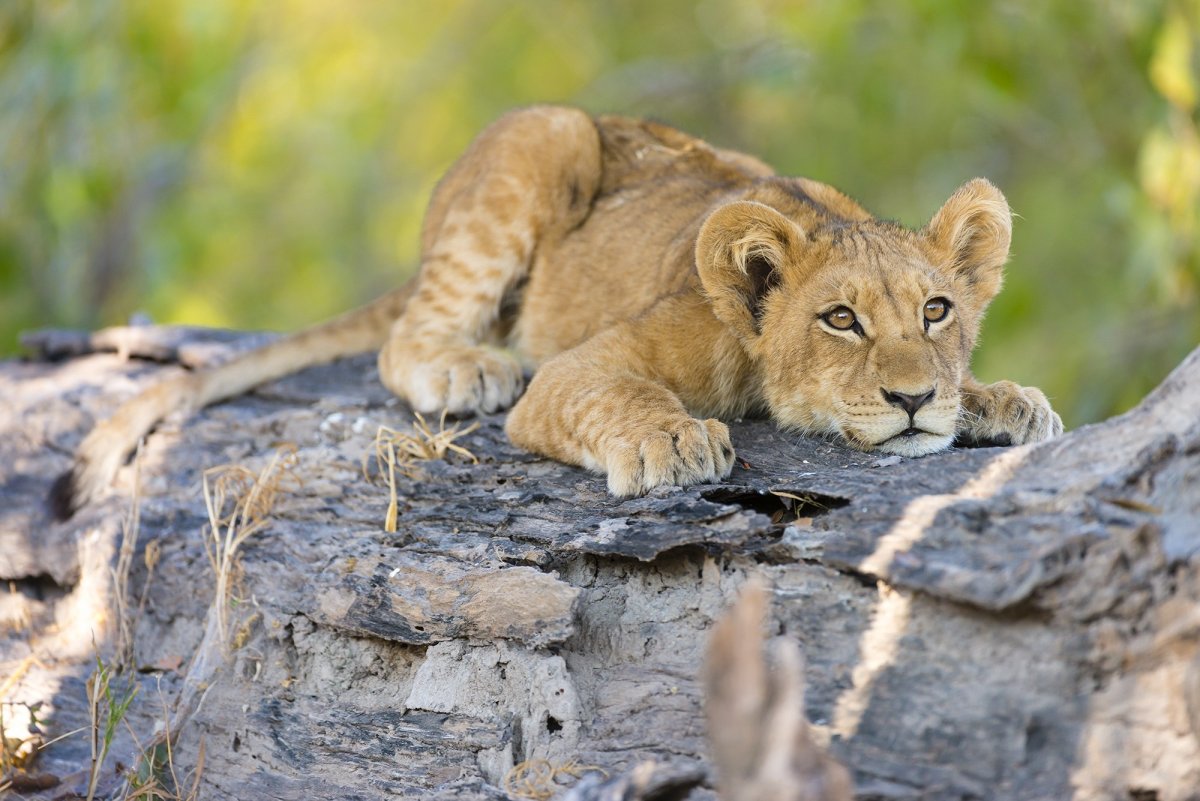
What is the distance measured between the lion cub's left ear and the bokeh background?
2.49 m

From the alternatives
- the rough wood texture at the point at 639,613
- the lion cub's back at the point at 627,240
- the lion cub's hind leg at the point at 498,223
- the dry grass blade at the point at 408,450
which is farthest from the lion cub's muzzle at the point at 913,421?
the lion cub's hind leg at the point at 498,223

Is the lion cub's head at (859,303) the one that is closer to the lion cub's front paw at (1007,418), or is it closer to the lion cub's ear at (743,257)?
the lion cub's ear at (743,257)

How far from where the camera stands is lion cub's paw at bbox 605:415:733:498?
3627 millimetres

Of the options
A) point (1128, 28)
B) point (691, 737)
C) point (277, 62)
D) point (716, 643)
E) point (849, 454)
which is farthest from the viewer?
point (277, 62)

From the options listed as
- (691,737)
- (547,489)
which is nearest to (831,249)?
(547,489)

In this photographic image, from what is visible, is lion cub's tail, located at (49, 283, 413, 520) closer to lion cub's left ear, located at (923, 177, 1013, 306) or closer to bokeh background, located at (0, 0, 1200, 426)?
lion cub's left ear, located at (923, 177, 1013, 306)

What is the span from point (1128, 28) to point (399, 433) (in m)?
4.77

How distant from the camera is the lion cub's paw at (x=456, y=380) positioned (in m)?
4.91

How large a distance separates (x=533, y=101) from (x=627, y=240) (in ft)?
21.7

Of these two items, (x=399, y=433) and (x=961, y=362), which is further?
(x=399, y=433)

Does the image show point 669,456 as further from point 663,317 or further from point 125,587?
point 125,587

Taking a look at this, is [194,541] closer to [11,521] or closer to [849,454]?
[11,521]

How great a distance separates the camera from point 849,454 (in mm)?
3811

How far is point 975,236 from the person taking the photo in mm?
4438
